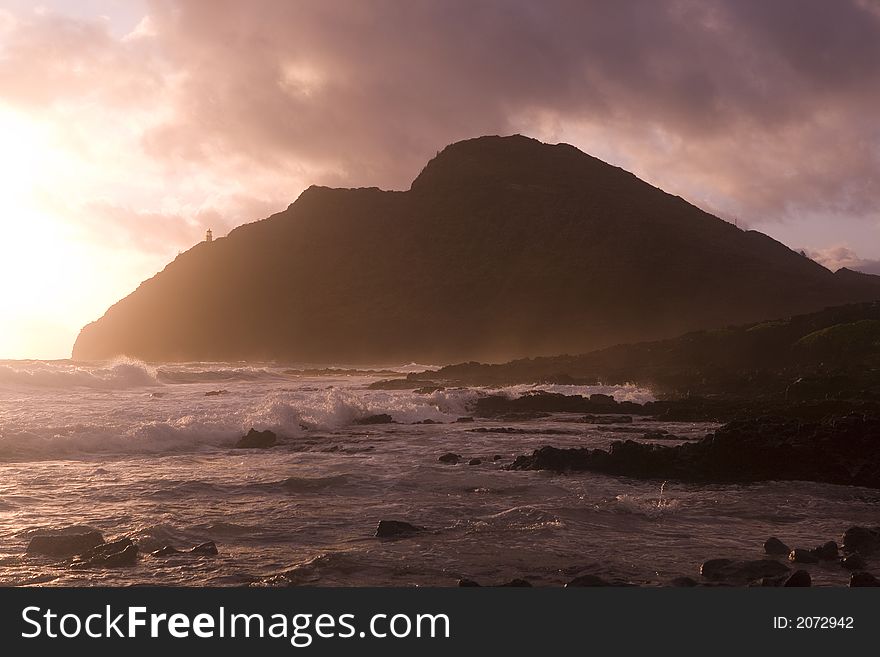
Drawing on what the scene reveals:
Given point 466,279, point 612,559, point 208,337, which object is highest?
point 466,279

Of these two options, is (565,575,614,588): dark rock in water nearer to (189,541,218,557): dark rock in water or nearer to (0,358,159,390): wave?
(189,541,218,557): dark rock in water

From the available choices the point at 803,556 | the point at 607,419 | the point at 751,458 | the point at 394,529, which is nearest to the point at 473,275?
the point at 607,419

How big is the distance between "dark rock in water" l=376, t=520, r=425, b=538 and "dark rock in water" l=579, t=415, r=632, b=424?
19.4 m

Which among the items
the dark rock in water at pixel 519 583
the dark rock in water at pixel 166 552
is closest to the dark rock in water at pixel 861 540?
the dark rock in water at pixel 519 583

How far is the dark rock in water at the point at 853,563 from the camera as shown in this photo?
10.5 m

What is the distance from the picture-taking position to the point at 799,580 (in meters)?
9.28

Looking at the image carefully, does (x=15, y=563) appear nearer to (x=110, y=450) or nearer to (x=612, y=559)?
(x=612, y=559)

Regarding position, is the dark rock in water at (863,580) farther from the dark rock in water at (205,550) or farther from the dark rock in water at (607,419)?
the dark rock in water at (607,419)

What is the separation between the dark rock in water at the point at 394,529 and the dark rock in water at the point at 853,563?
6.48 meters

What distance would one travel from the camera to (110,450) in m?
21.8

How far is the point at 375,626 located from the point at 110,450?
16.8m

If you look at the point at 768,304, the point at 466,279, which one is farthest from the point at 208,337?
the point at 768,304

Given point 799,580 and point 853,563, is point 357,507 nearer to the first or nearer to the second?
point 799,580

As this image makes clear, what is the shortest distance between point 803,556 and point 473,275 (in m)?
111
